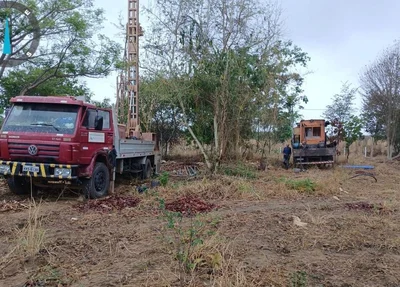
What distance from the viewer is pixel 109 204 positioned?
26.0 ft

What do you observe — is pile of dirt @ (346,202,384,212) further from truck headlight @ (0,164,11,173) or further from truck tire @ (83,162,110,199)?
truck headlight @ (0,164,11,173)

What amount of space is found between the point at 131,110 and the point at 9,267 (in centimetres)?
1082

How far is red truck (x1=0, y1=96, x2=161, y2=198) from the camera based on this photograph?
7820mm

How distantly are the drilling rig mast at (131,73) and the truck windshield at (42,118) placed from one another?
5150mm

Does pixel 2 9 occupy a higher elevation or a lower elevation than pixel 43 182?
higher

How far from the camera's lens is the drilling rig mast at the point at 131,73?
12.9m

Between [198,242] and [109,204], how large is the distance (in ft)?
Answer: 14.1

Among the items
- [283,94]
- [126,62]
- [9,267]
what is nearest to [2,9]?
[126,62]

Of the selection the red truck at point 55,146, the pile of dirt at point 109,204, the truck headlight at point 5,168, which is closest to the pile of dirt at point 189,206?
the pile of dirt at point 109,204

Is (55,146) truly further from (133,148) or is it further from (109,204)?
(133,148)

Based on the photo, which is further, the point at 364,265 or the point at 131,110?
the point at 131,110

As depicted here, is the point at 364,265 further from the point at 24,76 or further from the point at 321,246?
the point at 24,76

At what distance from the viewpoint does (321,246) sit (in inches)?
205

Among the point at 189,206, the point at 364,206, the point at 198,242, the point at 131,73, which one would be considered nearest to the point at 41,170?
the point at 189,206
